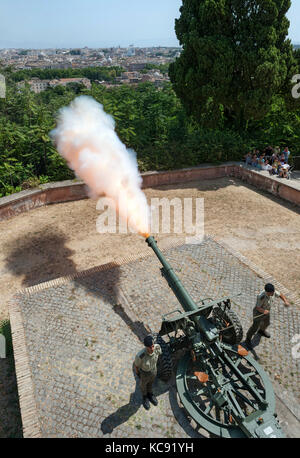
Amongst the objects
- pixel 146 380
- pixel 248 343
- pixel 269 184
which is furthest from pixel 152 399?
pixel 269 184

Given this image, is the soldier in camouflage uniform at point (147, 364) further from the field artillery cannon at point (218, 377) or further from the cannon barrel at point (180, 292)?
the cannon barrel at point (180, 292)

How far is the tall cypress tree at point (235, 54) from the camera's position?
13875 mm

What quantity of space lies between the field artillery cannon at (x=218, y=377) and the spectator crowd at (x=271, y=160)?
10.2 m

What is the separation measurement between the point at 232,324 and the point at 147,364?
1.92 meters

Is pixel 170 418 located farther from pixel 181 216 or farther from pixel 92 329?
pixel 181 216

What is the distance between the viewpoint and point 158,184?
1462 centimetres

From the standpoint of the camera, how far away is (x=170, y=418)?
5109 mm

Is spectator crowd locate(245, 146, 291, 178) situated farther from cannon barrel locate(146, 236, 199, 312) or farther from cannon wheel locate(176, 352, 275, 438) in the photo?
cannon wheel locate(176, 352, 275, 438)

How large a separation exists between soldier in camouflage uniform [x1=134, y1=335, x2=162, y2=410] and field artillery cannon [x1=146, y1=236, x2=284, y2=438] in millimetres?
425

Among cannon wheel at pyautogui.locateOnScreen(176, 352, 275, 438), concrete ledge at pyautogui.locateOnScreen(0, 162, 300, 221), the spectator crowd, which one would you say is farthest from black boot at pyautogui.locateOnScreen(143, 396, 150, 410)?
the spectator crowd

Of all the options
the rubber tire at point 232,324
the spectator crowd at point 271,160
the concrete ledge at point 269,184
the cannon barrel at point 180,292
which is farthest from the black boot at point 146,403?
the spectator crowd at point 271,160

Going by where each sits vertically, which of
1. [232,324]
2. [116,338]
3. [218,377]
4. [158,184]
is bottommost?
[116,338]

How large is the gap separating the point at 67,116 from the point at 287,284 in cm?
821

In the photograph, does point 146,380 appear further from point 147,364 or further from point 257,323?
point 257,323
